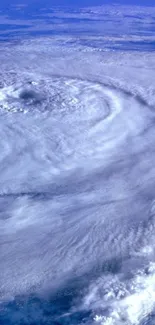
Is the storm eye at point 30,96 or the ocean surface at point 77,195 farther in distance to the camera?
the storm eye at point 30,96

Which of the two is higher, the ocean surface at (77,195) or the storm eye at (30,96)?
the storm eye at (30,96)

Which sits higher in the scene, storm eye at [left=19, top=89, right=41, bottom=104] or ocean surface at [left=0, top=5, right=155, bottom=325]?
storm eye at [left=19, top=89, right=41, bottom=104]

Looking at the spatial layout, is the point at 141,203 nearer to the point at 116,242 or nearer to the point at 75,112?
the point at 116,242

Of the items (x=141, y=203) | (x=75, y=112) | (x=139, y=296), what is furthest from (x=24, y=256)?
A: (x=75, y=112)

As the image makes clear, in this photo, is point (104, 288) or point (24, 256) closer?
point (104, 288)

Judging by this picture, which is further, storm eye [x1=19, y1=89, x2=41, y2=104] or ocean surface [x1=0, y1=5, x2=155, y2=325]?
storm eye [x1=19, y1=89, x2=41, y2=104]
